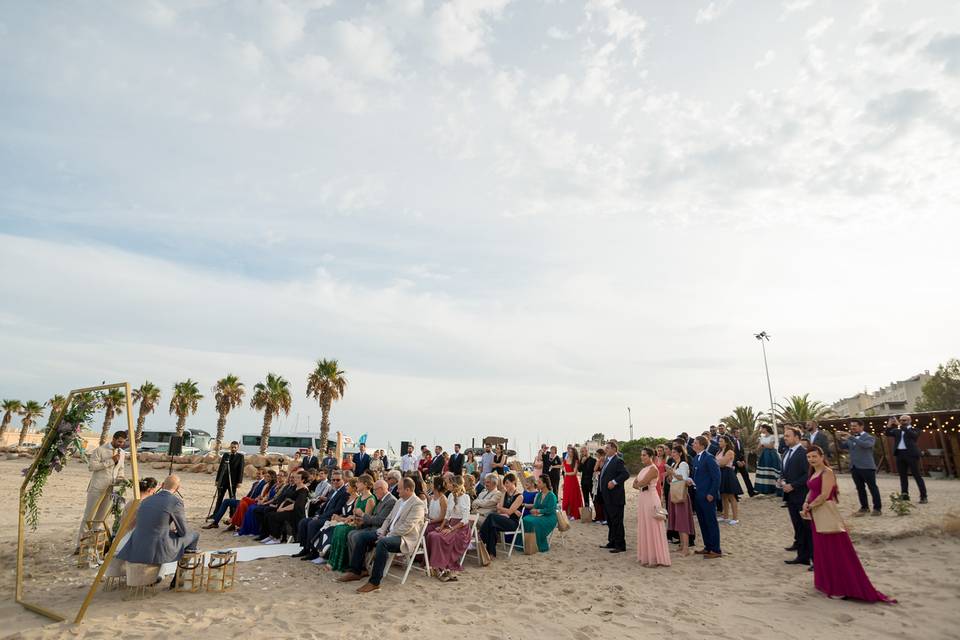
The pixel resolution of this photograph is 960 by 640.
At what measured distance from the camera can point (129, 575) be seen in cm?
625

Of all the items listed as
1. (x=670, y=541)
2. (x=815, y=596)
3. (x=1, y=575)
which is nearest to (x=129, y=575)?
(x=1, y=575)

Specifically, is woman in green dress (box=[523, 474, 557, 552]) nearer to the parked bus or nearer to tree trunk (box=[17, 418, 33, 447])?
the parked bus

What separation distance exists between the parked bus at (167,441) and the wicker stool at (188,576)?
43584 millimetres

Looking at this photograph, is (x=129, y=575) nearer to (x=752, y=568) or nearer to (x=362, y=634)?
(x=362, y=634)

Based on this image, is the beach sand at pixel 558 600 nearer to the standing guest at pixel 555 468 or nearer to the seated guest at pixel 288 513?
the seated guest at pixel 288 513

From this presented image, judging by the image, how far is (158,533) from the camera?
644 cm

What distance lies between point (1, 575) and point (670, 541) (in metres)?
10.7

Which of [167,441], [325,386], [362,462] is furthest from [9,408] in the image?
[362,462]

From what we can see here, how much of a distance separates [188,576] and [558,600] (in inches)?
190

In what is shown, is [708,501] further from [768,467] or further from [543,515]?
[768,467]

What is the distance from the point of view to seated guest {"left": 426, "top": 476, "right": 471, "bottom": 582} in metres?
7.84

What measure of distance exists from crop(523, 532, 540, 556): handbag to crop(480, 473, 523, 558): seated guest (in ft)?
0.86

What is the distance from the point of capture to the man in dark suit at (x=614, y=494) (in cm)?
911

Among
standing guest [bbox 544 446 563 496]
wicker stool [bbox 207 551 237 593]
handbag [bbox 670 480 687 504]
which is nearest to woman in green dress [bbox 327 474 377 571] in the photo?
wicker stool [bbox 207 551 237 593]
